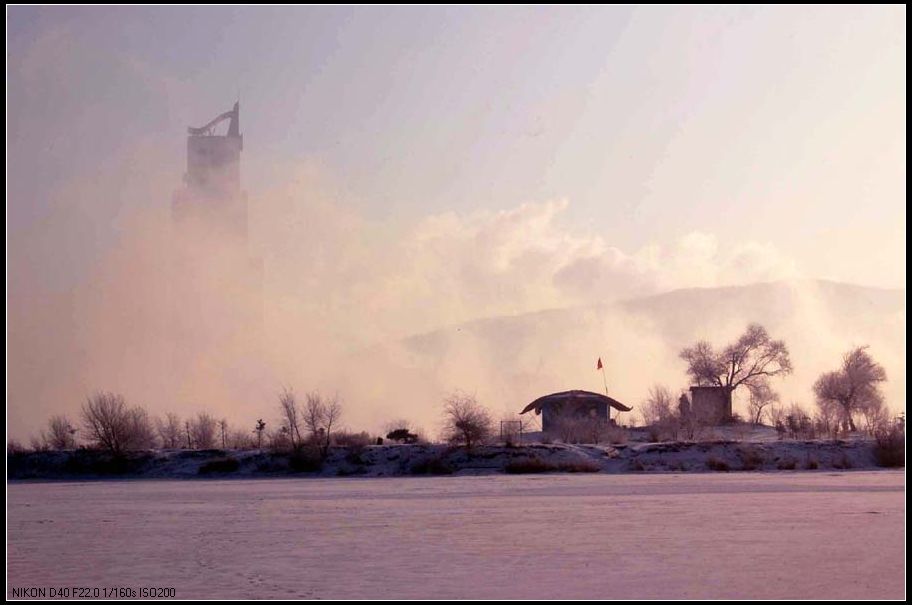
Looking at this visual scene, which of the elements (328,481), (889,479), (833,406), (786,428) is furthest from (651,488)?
(833,406)

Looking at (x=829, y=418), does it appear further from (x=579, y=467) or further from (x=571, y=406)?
(x=579, y=467)

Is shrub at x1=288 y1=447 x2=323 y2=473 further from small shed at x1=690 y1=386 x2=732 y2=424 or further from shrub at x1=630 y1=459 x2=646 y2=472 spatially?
small shed at x1=690 y1=386 x2=732 y2=424

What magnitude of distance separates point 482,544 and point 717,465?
31835 millimetres

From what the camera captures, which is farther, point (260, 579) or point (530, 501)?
point (530, 501)

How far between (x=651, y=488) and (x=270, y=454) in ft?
80.4

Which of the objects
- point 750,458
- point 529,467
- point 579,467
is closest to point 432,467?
point 529,467

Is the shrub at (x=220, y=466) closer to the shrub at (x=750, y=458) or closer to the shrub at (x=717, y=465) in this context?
the shrub at (x=717, y=465)

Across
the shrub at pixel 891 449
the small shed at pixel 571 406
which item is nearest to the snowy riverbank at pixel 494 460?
the shrub at pixel 891 449

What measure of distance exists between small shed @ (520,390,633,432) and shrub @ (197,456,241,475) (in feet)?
70.6

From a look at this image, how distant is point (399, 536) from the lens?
19.8m

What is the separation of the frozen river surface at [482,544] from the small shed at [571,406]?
3739 cm

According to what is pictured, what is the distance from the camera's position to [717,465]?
4850 centimetres

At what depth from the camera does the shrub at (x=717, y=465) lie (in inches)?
1897

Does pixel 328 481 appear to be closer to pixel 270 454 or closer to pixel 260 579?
pixel 270 454
